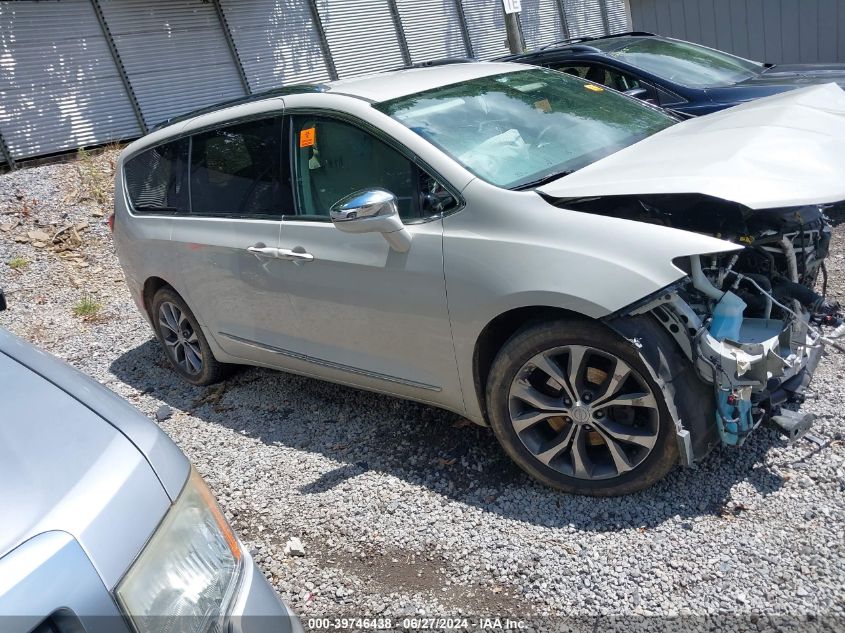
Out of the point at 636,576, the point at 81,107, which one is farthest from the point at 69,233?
the point at 636,576

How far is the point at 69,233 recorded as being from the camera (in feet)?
27.2

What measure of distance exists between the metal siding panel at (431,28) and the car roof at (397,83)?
1053cm

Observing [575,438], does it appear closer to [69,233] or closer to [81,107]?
[69,233]

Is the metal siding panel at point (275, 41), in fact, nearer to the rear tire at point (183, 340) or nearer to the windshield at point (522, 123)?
the rear tire at point (183, 340)

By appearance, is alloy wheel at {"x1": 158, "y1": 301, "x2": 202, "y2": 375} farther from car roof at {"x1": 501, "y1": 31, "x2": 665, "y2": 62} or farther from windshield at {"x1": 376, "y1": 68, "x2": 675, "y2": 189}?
car roof at {"x1": 501, "y1": 31, "x2": 665, "y2": 62}

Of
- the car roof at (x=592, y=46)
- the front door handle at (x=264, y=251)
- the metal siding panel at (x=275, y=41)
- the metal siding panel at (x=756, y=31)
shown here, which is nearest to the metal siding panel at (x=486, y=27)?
the metal siding panel at (x=275, y=41)

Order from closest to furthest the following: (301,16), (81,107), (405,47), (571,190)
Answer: (571,190) → (81,107) → (301,16) → (405,47)

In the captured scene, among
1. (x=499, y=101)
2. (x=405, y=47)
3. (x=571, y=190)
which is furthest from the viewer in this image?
(x=405, y=47)

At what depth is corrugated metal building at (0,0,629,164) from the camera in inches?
380

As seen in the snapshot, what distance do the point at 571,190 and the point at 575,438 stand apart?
39.9 inches

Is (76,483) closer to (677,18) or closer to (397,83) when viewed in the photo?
(397,83)

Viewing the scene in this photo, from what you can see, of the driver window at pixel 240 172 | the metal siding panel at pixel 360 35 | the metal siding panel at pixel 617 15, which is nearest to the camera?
the driver window at pixel 240 172

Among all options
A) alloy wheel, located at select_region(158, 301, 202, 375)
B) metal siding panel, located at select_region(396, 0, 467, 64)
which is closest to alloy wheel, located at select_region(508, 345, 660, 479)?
alloy wheel, located at select_region(158, 301, 202, 375)

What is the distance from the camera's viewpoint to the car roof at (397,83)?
377 centimetres
